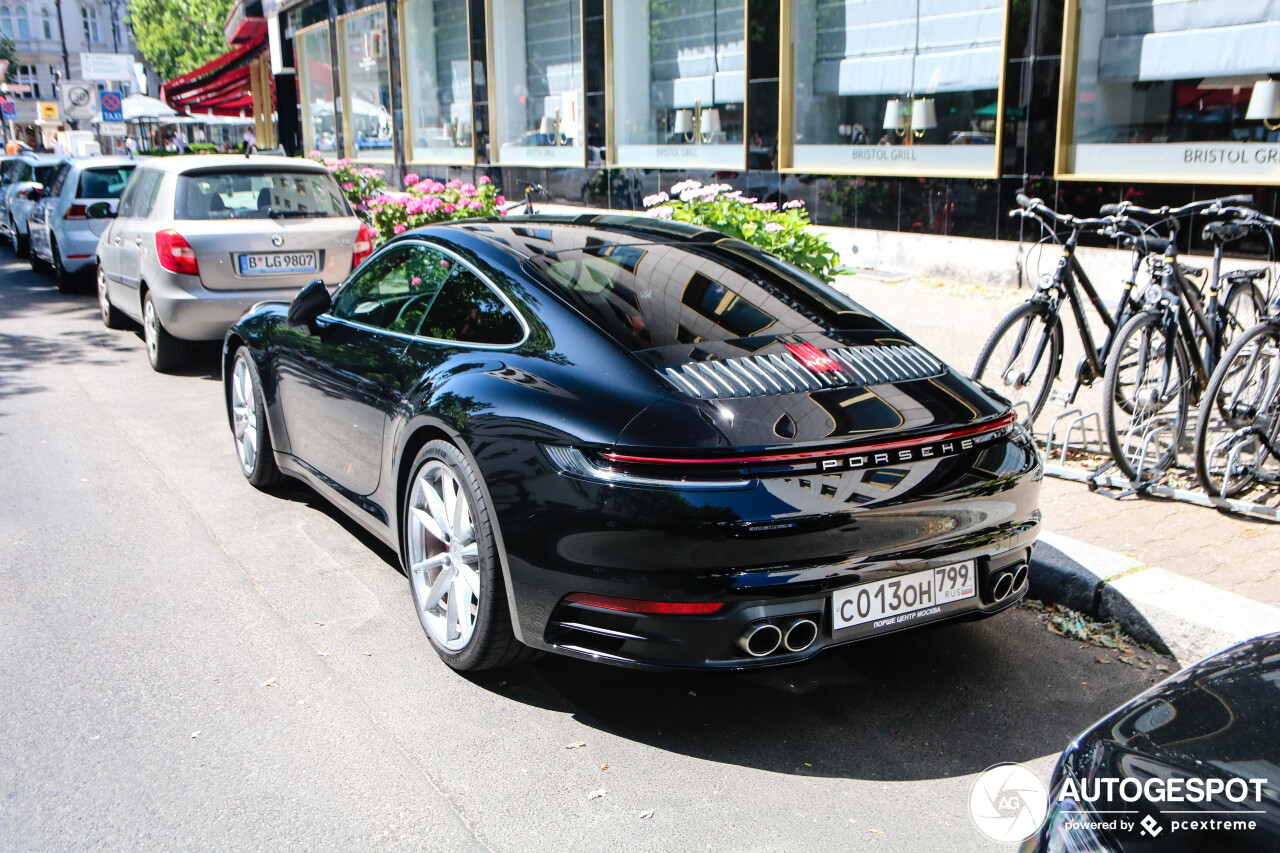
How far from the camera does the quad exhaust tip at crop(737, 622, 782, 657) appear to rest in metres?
3.05

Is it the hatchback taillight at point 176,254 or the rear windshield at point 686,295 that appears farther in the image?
the hatchback taillight at point 176,254

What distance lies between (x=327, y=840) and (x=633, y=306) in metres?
1.83

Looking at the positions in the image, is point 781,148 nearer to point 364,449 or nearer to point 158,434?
point 158,434

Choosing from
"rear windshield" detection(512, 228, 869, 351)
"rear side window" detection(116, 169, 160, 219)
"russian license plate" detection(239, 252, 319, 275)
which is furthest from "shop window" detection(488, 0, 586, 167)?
"rear windshield" detection(512, 228, 869, 351)

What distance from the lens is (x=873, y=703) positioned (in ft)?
11.7

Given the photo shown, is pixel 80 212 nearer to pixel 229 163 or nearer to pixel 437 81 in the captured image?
pixel 229 163

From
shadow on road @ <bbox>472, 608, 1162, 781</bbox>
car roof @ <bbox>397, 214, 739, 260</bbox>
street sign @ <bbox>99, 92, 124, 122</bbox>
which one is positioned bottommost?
shadow on road @ <bbox>472, 608, 1162, 781</bbox>

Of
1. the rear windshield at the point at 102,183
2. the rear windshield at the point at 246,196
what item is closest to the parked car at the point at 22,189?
the rear windshield at the point at 102,183

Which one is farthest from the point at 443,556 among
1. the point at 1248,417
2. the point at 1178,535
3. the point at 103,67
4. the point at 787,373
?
the point at 103,67

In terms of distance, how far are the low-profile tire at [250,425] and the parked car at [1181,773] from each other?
4.36 m

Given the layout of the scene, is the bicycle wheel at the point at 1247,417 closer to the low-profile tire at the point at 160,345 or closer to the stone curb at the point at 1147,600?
the stone curb at the point at 1147,600

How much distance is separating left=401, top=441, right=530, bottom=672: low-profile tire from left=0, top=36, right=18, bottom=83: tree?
100983 mm

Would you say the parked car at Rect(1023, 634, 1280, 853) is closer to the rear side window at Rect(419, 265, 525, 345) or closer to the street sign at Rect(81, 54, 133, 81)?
the rear side window at Rect(419, 265, 525, 345)

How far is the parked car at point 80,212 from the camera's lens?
1333cm
